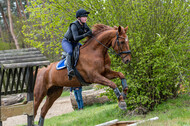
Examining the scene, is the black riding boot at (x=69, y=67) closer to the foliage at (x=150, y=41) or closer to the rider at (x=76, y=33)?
the rider at (x=76, y=33)

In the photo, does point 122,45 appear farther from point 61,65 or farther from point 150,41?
point 150,41

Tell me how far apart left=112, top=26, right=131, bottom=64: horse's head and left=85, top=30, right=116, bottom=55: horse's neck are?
0.16 meters

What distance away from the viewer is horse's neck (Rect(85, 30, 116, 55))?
5532mm

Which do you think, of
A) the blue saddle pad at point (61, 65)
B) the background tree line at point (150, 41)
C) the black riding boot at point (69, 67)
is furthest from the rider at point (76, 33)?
→ the background tree line at point (150, 41)

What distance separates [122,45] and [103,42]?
50 cm

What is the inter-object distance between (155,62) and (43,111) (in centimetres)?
360

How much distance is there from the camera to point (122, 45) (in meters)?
5.33

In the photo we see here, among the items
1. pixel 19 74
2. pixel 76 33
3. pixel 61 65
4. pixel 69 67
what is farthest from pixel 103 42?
pixel 19 74

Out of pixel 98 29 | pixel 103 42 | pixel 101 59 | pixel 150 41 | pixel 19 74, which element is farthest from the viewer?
pixel 150 41

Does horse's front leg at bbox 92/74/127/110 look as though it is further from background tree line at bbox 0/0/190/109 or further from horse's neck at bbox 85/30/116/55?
background tree line at bbox 0/0/190/109

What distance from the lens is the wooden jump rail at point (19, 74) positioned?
4867mm

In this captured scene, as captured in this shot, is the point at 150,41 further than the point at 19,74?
Yes

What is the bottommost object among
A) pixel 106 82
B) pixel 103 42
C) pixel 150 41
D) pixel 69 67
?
pixel 106 82

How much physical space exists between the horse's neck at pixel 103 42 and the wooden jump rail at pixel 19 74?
1.24 meters
